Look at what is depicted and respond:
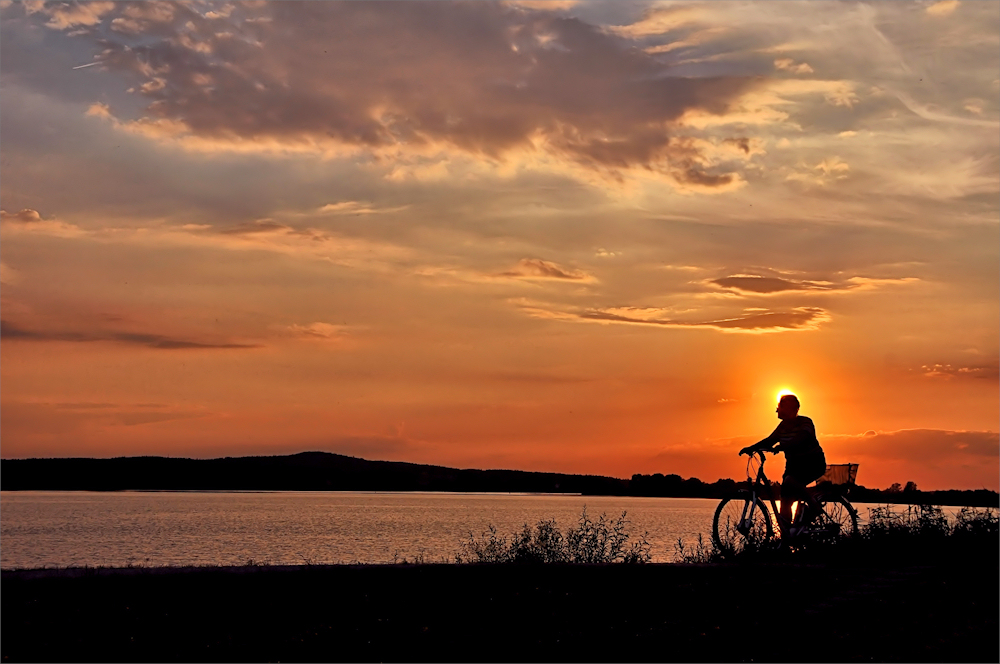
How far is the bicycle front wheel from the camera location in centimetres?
1408

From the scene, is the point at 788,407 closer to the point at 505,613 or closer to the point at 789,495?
the point at 789,495

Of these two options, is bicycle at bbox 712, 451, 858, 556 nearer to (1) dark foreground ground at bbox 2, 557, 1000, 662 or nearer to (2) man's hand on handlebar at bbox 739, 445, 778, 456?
(2) man's hand on handlebar at bbox 739, 445, 778, 456

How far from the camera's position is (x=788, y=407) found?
14.0m

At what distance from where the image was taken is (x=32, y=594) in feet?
31.5

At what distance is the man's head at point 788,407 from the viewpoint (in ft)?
45.9

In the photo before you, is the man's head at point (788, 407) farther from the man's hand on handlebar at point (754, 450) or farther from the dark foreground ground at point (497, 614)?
the dark foreground ground at point (497, 614)

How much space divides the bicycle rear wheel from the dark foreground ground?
2.48m

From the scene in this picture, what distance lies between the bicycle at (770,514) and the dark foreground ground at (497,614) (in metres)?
2.31

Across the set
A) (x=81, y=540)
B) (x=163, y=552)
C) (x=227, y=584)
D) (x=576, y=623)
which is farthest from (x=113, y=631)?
(x=81, y=540)

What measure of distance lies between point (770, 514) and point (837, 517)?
1.22 meters

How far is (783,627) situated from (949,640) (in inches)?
52.7

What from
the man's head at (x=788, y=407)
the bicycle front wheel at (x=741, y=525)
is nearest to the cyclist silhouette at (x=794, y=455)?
the man's head at (x=788, y=407)

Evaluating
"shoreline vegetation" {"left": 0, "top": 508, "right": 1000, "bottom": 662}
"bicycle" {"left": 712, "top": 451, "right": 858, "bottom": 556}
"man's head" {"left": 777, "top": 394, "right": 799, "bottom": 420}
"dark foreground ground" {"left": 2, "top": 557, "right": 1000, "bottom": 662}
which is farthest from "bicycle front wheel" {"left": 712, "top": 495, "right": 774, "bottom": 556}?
"dark foreground ground" {"left": 2, "top": 557, "right": 1000, "bottom": 662}

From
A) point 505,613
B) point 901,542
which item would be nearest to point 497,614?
point 505,613
